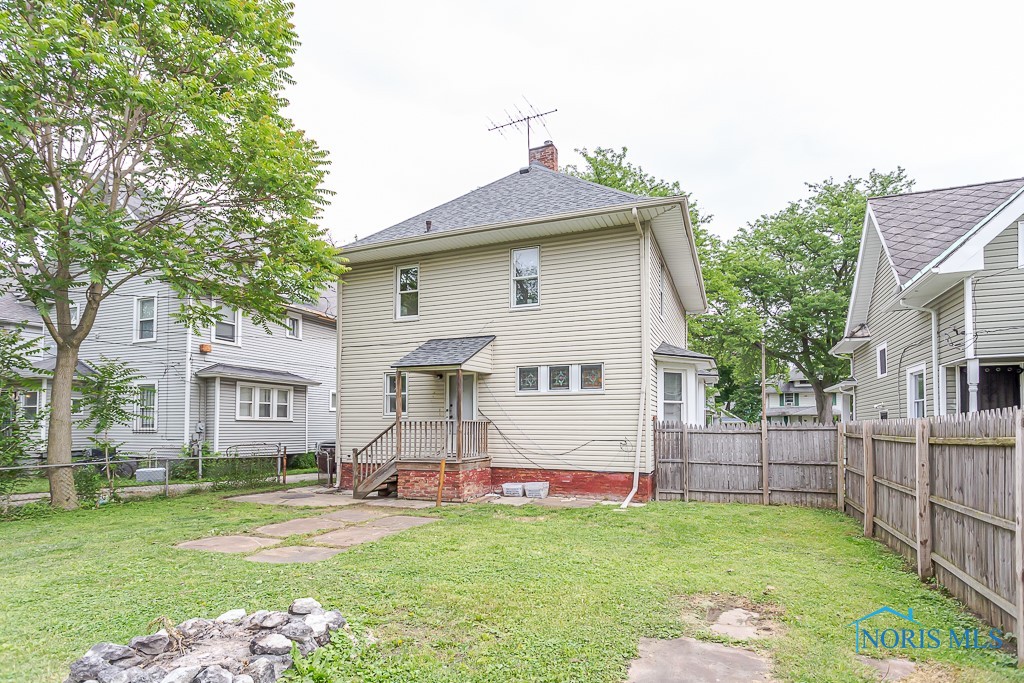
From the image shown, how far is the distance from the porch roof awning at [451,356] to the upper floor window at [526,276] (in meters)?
1.06

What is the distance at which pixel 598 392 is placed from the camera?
11844mm

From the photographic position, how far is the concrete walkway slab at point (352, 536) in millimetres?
7780

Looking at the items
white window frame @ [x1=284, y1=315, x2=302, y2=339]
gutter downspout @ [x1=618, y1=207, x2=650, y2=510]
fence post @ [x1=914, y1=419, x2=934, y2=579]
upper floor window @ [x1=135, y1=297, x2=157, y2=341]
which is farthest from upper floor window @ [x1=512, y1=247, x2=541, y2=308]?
upper floor window @ [x1=135, y1=297, x2=157, y2=341]

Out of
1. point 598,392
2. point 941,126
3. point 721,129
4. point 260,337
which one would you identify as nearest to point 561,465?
point 598,392

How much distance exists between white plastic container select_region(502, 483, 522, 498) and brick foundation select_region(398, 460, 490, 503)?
473mm

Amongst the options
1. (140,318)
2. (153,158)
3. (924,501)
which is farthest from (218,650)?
(140,318)

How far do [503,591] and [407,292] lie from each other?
31.3ft

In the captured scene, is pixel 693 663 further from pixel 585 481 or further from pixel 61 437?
pixel 61 437

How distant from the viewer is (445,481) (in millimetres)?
11523

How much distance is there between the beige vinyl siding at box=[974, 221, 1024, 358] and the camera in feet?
30.1

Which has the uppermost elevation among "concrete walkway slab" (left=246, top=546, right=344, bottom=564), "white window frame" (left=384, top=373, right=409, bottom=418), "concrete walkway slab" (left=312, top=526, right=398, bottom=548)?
"white window frame" (left=384, top=373, right=409, bottom=418)

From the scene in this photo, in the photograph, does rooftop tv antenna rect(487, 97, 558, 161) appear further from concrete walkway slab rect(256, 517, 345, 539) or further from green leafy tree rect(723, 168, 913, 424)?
green leafy tree rect(723, 168, 913, 424)

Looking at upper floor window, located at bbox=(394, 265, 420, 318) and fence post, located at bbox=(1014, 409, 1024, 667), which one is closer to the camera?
fence post, located at bbox=(1014, 409, 1024, 667)

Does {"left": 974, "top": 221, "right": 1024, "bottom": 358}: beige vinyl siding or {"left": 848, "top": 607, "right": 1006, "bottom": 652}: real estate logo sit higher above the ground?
{"left": 974, "top": 221, "right": 1024, "bottom": 358}: beige vinyl siding
